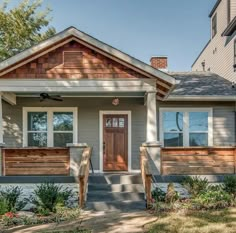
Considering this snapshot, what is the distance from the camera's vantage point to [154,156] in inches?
359

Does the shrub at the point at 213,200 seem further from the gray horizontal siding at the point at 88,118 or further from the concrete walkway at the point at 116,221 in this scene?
the gray horizontal siding at the point at 88,118

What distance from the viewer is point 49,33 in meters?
27.3

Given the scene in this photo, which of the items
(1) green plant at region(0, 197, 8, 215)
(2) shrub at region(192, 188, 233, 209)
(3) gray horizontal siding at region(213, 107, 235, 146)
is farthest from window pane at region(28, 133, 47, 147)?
(3) gray horizontal siding at region(213, 107, 235, 146)

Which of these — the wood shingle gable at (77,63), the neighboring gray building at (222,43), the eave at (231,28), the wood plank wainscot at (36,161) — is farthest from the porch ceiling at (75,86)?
the eave at (231,28)

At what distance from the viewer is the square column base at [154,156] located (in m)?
9.09

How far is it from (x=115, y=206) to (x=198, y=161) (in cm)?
278

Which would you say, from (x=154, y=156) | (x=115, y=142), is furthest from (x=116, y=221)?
(x=115, y=142)

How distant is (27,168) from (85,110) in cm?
347

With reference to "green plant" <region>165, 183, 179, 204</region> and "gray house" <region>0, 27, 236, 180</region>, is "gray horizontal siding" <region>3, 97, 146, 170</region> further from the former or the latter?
"green plant" <region>165, 183, 179, 204</region>

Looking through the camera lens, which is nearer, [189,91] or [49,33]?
[189,91]

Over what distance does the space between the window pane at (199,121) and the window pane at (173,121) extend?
39 centimetres

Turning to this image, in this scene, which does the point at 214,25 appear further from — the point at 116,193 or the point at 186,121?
the point at 116,193

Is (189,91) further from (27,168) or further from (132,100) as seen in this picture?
(27,168)

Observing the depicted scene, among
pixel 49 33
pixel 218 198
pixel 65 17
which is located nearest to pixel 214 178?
pixel 218 198
